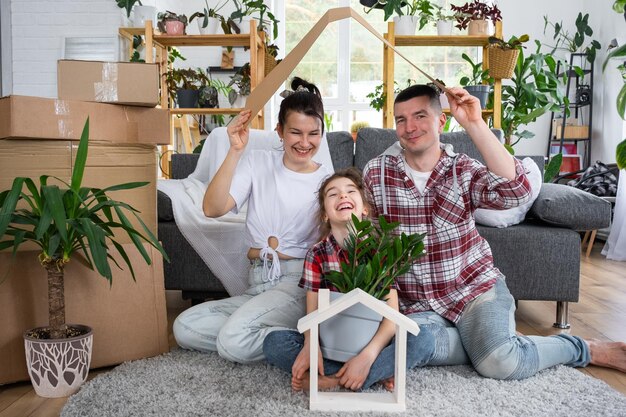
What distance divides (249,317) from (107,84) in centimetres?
82

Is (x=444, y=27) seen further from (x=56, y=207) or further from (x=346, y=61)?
(x=56, y=207)

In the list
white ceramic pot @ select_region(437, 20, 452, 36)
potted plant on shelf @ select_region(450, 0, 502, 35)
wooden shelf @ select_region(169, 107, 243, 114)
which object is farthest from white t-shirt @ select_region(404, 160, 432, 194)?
wooden shelf @ select_region(169, 107, 243, 114)

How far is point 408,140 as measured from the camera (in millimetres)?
1824

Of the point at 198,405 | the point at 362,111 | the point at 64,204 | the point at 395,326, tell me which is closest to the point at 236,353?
the point at 198,405

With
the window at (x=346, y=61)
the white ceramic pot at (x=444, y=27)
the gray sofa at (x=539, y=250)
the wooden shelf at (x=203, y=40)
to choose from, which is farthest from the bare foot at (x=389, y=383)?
the window at (x=346, y=61)

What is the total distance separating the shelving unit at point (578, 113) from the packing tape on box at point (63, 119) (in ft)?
16.5

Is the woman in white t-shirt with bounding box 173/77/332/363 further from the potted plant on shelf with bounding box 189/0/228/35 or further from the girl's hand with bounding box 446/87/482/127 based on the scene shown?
the potted plant on shelf with bounding box 189/0/228/35

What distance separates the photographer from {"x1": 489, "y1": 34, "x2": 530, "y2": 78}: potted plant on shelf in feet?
12.9

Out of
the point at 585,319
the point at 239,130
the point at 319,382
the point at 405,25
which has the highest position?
the point at 405,25

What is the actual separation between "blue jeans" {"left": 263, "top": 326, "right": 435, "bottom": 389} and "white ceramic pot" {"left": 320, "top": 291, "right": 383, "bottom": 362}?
58 millimetres

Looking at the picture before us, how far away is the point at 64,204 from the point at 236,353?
0.62 metres

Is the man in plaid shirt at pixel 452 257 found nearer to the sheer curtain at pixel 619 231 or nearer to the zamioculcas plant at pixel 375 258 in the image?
the zamioculcas plant at pixel 375 258

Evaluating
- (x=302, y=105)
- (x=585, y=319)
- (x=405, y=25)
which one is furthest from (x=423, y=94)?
(x=405, y=25)

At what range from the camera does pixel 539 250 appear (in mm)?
2420
